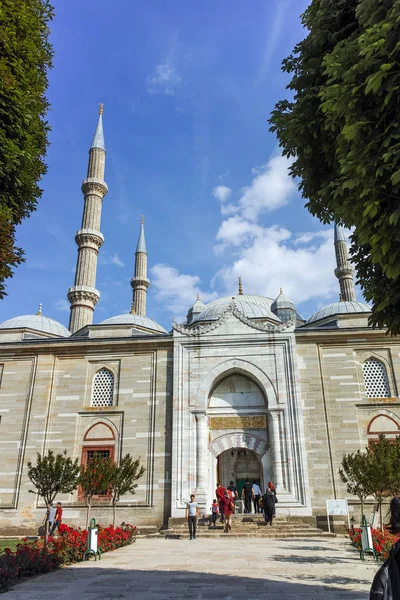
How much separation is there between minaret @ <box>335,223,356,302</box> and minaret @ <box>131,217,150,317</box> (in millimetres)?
13626

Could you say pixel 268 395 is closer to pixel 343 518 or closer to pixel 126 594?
pixel 343 518

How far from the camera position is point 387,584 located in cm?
276

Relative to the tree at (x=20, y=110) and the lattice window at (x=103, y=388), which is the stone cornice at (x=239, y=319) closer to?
the lattice window at (x=103, y=388)

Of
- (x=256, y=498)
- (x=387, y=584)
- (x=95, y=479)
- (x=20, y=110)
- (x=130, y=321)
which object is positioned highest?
(x=130, y=321)

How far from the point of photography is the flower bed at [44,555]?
739 centimetres

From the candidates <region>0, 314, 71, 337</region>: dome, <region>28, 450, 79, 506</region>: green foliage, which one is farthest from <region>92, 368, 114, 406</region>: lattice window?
<region>28, 450, 79, 506</region>: green foliage

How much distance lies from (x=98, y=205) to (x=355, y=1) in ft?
80.5

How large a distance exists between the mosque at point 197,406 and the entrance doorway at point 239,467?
5449 mm

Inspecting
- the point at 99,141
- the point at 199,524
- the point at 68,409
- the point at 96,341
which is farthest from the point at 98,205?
the point at 199,524

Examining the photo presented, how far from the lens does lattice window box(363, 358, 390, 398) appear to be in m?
16.7

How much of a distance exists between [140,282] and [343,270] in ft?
47.2

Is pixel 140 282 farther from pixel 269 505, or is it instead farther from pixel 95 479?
pixel 95 479

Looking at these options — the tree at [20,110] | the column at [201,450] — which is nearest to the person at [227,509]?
the column at [201,450]

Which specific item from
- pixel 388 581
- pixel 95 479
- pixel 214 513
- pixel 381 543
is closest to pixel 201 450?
pixel 214 513
